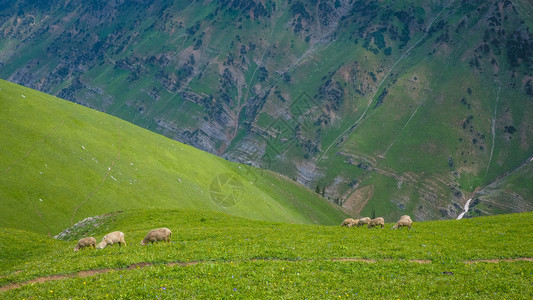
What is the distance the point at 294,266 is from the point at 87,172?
54205mm

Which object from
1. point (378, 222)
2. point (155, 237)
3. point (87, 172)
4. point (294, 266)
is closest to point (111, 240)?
point (155, 237)

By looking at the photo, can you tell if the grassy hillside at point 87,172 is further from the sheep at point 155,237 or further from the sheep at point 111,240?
the sheep at point 155,237

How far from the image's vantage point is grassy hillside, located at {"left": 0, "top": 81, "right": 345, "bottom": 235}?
55531mm

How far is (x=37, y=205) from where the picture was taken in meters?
54.6

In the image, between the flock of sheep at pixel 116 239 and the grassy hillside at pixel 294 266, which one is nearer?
the grassy hillside at pixel 294 266

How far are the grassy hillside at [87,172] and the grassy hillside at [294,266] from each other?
21.8 metres

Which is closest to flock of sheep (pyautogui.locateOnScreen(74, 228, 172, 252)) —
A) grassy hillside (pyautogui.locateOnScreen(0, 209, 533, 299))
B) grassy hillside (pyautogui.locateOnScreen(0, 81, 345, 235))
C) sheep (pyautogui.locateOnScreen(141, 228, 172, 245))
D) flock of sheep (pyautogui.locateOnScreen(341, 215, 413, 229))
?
sheep (pyautogui.locateOnScreen(141, 228, 172, 245))

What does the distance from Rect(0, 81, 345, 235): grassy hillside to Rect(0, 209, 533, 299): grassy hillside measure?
71.5 ft

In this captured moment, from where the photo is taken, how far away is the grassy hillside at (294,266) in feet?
65.3

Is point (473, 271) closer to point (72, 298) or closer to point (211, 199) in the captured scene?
point (72, 298)

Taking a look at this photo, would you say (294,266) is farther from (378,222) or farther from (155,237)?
(378,222)

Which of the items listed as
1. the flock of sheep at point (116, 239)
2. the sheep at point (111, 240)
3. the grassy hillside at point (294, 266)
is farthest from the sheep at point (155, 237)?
the sheep at point (111, 240)

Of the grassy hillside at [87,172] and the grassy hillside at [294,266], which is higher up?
the grassy hillside at [294,266]

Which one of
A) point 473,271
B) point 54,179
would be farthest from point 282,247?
point 54,179
